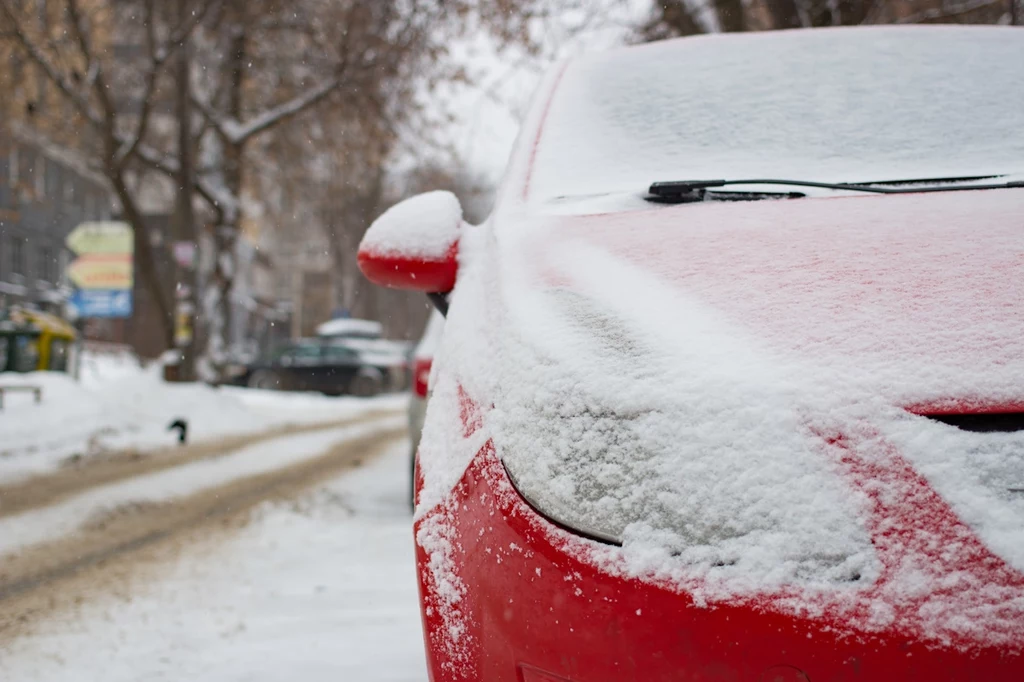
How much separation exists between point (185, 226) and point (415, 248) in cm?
1277

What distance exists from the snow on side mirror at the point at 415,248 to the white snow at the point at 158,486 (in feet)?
9.16

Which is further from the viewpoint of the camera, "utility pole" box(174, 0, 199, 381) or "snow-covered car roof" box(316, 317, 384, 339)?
"snow-covered car roof" box(316, 317, 384, 339)

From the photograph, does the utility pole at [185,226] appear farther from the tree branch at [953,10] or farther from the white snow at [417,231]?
the white snow at [417,231]

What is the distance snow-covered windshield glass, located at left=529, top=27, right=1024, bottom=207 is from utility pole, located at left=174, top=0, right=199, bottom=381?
11.9m

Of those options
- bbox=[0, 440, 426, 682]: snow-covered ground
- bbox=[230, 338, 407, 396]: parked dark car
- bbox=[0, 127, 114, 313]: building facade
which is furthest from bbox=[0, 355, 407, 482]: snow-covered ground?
bbox=[0, 127, 114, 313]: building facade

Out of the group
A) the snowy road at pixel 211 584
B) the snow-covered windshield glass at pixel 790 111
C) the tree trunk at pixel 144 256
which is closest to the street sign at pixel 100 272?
the tree trunk at pixel 144 256

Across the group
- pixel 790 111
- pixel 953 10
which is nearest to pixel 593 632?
pixel 790 111

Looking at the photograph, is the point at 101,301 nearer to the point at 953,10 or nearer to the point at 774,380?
the point at 953,10

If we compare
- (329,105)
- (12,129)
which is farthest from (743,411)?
(12,129)

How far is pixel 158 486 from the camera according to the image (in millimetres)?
5441

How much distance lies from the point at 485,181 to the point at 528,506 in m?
13.7

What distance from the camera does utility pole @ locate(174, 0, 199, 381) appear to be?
1300cm

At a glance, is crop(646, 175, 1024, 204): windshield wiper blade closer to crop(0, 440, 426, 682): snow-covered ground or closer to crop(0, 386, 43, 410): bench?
crop(0, 440, 426, 682): snow-covered ground

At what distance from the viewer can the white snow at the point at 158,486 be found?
13.0ft
